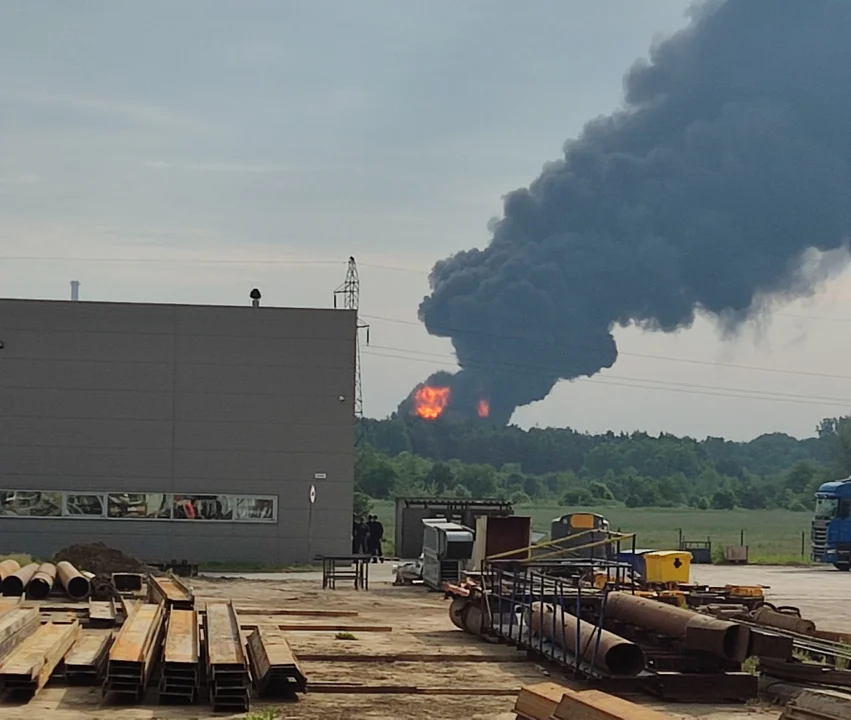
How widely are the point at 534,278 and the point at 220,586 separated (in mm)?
95256

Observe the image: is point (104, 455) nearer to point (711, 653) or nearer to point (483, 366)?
point (711, 653)

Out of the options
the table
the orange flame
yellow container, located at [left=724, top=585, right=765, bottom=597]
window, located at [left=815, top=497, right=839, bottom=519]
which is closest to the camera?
yellow container, located at [left=724, top=585, right=765, bottom=597]

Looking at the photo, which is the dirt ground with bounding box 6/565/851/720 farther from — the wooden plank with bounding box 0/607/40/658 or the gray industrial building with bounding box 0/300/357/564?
the gray industrial building with bounding box 0/300/357/564

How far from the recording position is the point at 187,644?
1633cm

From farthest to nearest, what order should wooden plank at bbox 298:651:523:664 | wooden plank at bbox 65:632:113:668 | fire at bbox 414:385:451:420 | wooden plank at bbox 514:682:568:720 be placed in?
fire at bbox 414:385:451:420
wooden plank at bbox 298:651:523:664
wooden plank at bbox 65:632:113:668
wooden plank at bbox 514:682:568:720

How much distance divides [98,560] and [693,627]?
1967 centimetres

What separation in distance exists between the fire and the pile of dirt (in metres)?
108

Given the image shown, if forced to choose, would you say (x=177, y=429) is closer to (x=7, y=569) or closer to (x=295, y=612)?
(x=7, y=569)

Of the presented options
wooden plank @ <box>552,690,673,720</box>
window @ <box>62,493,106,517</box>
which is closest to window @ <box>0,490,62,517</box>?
window @ <box>62,493,106,517</box>

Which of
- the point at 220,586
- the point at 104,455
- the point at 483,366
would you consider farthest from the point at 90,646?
the point at 483,366

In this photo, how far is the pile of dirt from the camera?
32.9 meters

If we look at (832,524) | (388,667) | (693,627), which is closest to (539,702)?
(693,627)

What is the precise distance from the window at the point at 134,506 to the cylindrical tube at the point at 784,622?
76.6 feet

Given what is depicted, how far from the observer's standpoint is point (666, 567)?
34.7m
